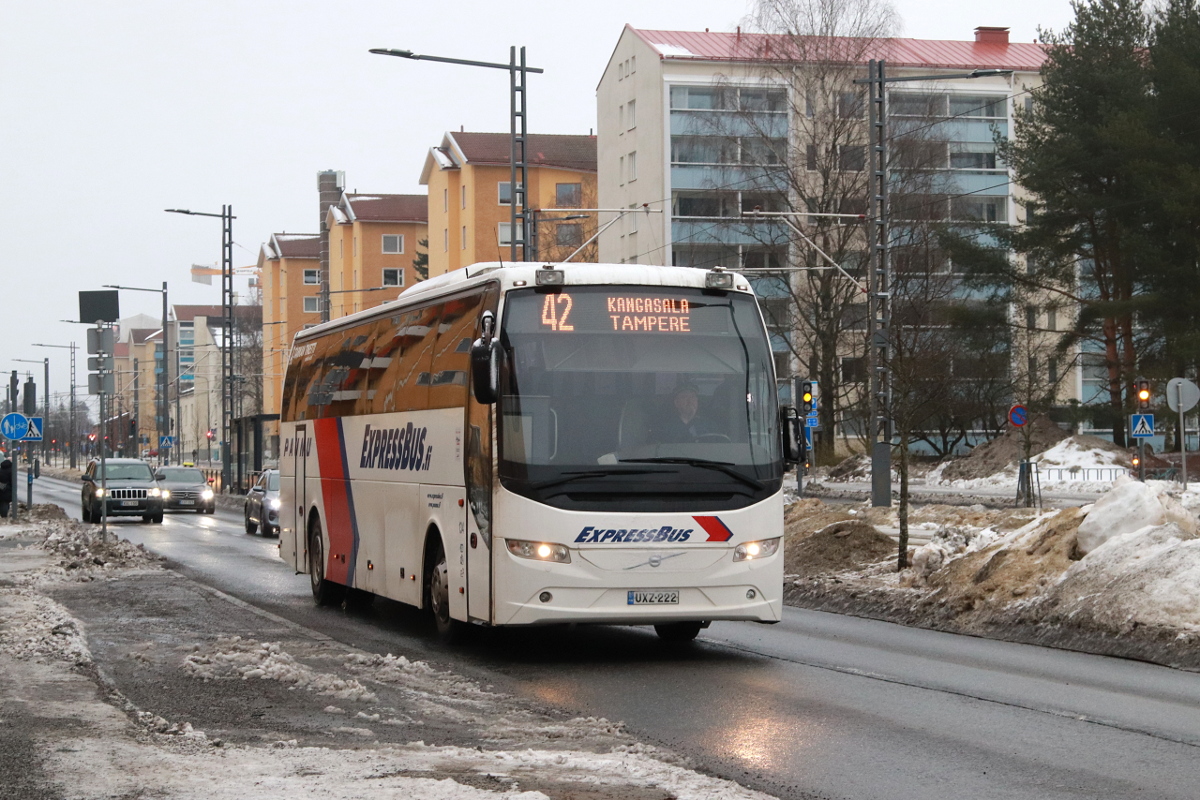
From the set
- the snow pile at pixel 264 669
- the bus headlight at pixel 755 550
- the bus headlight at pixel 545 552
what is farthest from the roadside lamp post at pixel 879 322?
the snow pile at pixel 264 669

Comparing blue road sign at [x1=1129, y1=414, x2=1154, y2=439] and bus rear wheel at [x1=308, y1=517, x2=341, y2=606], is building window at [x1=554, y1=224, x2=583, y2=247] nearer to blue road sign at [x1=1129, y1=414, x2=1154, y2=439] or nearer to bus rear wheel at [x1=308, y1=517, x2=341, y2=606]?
blue road sign at [x1=1129, y1=414, x2=1154, y2=439]

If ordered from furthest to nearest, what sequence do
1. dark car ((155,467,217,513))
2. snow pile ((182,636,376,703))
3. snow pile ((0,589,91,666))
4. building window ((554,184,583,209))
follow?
1. building window ((554,184,583,209))
2. dark car ((155,467,217,513))
3. snow pile ((0,589,91,666))
4. snow pile ((182,636,376,703))

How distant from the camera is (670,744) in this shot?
891 cm

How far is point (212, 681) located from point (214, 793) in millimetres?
4216

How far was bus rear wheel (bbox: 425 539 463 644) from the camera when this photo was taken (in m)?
13.6

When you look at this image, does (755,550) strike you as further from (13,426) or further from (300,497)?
(13,426)

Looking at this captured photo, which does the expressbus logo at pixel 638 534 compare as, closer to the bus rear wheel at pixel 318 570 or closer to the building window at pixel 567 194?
the bus rear wheel at pixel 318 570

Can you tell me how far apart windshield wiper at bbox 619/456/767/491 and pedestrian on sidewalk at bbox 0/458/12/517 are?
94.5ft

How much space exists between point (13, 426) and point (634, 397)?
27061mm

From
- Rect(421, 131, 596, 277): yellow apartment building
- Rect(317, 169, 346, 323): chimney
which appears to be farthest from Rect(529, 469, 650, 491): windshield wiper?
Rect(317, 169, 346, 323): chimney

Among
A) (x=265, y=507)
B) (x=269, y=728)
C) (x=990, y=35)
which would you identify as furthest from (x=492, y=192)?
(x=269, y=728)

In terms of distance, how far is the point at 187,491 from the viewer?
50.4 m

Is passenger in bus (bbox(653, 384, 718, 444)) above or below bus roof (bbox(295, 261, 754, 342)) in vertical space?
below

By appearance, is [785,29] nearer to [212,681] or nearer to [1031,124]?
[1031,124]
